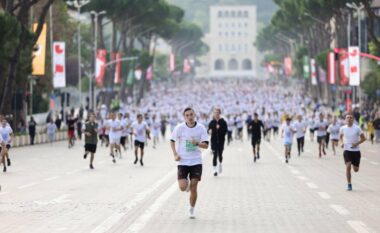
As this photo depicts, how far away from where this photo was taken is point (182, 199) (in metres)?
18.5

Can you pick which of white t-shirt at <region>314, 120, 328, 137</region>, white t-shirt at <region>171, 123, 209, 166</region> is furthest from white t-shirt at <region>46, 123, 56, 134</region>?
white t-shirt at <region>171, 123, 209, 166</region>

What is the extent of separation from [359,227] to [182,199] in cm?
529

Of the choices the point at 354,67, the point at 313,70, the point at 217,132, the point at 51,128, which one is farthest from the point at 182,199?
the point at 313,70

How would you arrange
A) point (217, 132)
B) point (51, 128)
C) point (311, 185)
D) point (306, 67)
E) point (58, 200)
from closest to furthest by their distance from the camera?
point (58, 200) → point (311, 185) → point (217, 132) → point (51, 128) → point (306, 67)

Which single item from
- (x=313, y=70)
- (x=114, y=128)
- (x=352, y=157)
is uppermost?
(x=313, y=70)

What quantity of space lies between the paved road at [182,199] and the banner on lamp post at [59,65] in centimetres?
2644

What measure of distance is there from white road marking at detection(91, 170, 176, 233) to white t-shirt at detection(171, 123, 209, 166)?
3.91 feet

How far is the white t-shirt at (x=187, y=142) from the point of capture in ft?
49.4

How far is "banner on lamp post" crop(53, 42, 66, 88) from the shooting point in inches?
2308

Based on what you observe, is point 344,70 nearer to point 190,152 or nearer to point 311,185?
point 311,185

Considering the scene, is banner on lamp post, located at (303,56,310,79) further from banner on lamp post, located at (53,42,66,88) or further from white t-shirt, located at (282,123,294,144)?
white t-shirt, located at (282,123,294,144)

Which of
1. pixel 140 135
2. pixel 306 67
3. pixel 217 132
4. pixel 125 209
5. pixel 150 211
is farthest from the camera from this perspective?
pixel 306 67

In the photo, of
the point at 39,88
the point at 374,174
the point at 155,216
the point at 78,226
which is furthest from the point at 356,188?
the point at 39,88

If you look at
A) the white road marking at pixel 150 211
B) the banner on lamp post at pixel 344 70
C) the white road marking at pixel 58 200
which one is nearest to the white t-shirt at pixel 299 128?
the white road marking at pixel 150 211
